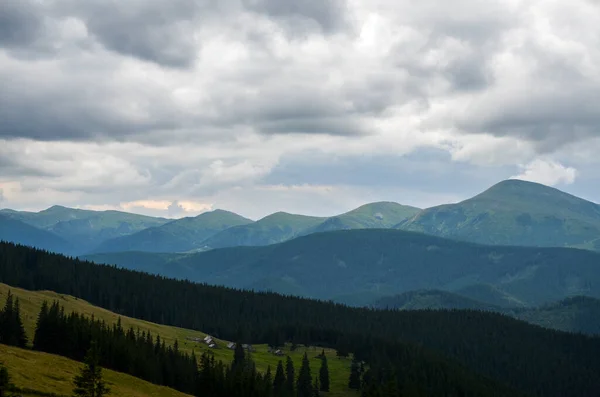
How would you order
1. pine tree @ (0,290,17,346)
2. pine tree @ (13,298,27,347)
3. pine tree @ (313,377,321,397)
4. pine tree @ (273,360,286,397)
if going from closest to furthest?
pine tree @ (0,290,17,346), pine tree @ (13,298,27,347), pine tree @ (273,360,286,397), pine tree @ (313,377,321,397)

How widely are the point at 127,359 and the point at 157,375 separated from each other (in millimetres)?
7936

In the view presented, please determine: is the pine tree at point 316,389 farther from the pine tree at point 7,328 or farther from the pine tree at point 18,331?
the pine tree at point 7,328

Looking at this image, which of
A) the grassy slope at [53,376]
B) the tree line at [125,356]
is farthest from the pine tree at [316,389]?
the grassy slope at [53,376]

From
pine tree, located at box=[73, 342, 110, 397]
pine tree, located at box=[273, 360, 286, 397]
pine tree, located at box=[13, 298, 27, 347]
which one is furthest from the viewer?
pine tree, located at box=[273, 360, 286, 397]

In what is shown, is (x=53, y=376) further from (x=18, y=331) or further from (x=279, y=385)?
(x=279, y=385)

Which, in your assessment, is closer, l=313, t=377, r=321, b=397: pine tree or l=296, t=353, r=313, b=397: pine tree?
l=313, t=377, r=321, b=397: pine tree

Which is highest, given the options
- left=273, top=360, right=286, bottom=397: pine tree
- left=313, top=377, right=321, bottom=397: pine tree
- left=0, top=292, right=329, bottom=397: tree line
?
left=0, top=292, right=329, bottom=397: tree line

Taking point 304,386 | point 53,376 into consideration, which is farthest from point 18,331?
point 304,386

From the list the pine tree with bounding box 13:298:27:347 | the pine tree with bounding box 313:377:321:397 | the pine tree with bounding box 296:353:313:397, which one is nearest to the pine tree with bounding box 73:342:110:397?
the pine tree with bounding box 13:298:27:347

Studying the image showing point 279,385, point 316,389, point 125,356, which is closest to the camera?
point 125,356

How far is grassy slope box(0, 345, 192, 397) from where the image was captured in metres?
87.5

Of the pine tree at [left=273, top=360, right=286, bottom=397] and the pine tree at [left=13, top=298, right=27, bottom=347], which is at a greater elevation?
the pine tree at [left=13, top=298, right=27, bottom=347]

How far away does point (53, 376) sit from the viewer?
316 feet

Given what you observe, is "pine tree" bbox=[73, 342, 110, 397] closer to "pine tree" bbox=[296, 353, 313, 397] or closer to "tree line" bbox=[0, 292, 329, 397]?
"tree line" bbox=[0, 292, 329, 397]
